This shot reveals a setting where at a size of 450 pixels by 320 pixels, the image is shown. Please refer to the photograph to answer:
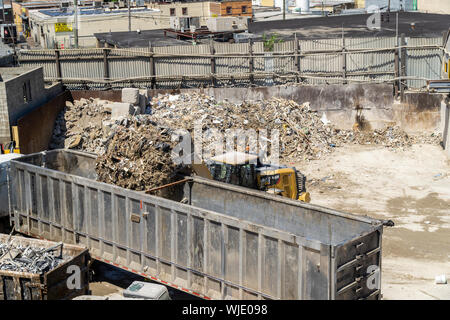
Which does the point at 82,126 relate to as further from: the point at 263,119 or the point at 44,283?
Result: the point at 44,283

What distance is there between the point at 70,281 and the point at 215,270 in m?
2.81

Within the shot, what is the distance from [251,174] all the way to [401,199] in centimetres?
537

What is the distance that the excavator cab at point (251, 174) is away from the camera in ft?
56.6

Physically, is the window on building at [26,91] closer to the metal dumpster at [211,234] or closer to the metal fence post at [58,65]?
the metal fence post at [58,65]

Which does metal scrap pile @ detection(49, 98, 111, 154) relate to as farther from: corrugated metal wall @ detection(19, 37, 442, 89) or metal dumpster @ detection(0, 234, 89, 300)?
metal dumpster @ detection(0, 234, 89, 300)

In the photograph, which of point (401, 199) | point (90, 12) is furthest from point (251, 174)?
point (90, 12)

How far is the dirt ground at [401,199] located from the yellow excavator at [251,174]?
2436 mm

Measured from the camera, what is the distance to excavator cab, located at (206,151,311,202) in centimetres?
1727

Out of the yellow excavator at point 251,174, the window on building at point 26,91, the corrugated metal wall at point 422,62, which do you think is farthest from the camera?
the corrugated metal wall at point 422,62

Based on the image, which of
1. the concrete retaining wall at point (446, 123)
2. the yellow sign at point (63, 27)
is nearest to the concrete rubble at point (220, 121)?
the concrete retaining wall at point (446, 123)

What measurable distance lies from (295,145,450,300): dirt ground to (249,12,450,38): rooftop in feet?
33.3

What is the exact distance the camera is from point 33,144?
21.7 meters

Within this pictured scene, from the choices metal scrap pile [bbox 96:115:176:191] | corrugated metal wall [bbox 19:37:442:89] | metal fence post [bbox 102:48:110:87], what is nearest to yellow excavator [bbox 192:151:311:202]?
metal scrap pile [bbox 96:115:176:191]

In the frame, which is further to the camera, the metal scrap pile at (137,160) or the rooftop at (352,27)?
the rooftop at (352,27)
